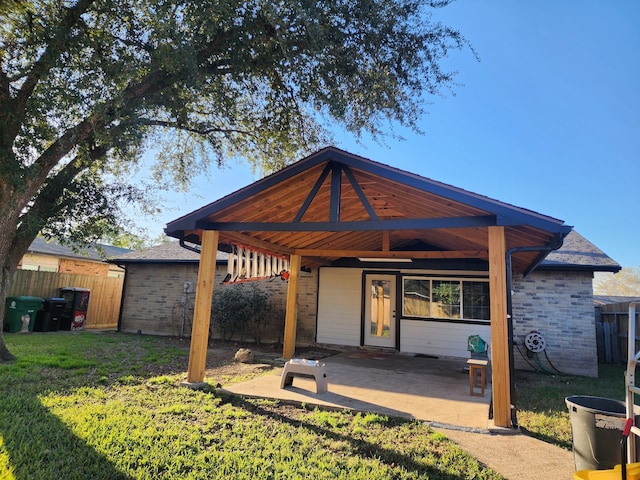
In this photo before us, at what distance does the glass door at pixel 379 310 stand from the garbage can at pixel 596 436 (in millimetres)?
8007

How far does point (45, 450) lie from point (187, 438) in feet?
3.87

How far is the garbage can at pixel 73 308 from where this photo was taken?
13.0 metres

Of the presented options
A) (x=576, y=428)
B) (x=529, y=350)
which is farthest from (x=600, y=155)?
(x=576, y=428)

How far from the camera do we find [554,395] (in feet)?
21.7

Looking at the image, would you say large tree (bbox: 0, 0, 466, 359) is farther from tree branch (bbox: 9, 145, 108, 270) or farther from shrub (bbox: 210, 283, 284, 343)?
shrub (bbox: 210, 283, 284, 343)

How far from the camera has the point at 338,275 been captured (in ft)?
38.9

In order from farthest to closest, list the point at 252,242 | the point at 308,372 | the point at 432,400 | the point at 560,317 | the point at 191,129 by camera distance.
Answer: the point at 560,317
the point at 191,129
the point at 252,242
the point at 308,372
the point at 432,400

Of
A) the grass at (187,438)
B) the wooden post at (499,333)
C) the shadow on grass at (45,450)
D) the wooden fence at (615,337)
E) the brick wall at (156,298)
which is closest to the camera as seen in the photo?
the shadow on grass at (45,450)

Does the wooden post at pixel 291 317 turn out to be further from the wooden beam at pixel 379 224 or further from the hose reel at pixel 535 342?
the hose reel at pixel 535 342

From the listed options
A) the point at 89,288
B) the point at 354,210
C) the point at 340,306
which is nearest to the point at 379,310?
the point at 340,306

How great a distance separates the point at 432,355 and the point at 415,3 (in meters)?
8.62

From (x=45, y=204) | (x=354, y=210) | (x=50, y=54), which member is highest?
(x=50, y=54)

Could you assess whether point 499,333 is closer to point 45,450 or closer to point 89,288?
point 45,450

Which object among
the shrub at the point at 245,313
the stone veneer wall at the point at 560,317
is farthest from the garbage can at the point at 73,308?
the stone veneer wall at the point at 560,317
